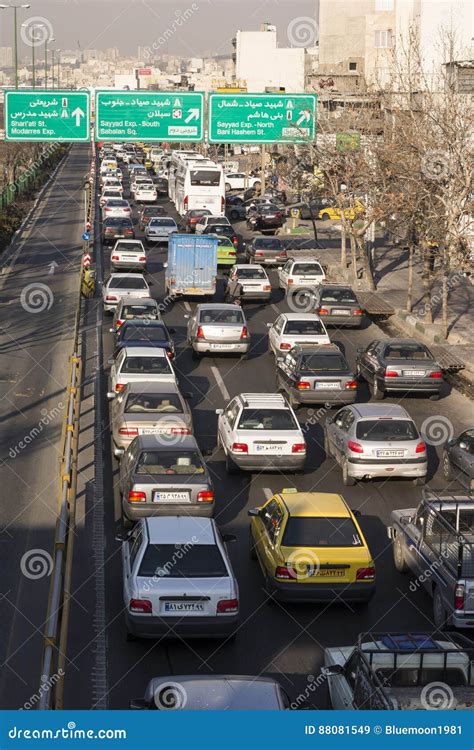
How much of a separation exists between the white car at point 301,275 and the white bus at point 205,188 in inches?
727

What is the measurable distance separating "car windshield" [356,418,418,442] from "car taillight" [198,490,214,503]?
145 inches

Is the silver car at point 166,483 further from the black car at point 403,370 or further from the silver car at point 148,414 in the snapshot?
the black car at point 403,370

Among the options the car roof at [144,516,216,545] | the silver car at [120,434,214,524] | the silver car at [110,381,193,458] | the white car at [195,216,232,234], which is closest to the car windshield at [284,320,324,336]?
the silver car at [110,381,193,458]

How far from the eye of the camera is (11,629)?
44.3 ft

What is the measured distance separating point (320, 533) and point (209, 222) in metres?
37.8

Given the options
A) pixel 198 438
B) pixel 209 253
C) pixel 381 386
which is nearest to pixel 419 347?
pixel 381 386

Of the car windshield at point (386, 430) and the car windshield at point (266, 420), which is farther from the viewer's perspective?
the car windshield at point (266, 420)

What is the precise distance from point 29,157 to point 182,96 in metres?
54.1

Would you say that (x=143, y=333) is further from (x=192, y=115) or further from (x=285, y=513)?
(x=192, y=115)

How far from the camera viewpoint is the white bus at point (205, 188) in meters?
56.9

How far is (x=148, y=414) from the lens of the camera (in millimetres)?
19984

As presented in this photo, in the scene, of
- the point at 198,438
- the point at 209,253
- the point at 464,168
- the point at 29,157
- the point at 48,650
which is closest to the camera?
the point at 48,650

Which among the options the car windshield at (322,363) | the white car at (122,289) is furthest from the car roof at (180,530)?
the white car at (122,289)

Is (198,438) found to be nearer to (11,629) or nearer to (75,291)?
(11,629)
